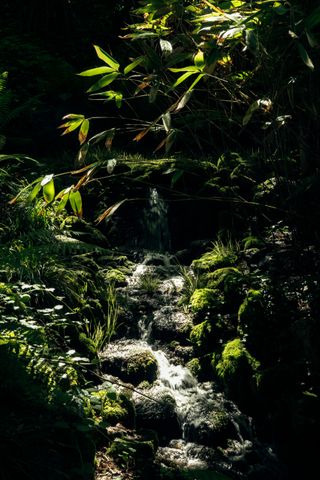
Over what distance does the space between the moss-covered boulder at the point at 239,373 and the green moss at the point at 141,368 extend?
1.78ft

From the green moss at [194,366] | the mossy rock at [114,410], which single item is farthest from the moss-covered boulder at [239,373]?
the mossy rock at [114,410]

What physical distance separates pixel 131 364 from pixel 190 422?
75 cm

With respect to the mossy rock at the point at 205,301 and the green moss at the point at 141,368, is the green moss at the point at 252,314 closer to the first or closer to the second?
the mossy rock at the point at 205,301

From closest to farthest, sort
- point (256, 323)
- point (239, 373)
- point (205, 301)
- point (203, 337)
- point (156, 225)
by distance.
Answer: point (239, 373) → point (256, 323) → point (203, 337) → point (205, 301) → point (156, 225)

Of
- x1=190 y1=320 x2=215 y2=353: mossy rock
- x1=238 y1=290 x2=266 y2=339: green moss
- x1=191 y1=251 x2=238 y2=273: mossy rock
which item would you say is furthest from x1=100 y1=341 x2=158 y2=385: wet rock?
x1=191 y1=251 x2=238 y2=273: mossy rock

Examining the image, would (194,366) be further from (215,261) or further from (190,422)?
(215,261)

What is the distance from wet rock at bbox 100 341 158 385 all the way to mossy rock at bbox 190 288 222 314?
0.64 meters

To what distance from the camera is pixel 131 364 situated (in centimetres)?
495

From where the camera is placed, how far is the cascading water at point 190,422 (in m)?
4.17

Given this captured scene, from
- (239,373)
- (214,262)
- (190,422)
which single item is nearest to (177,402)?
(190,422)

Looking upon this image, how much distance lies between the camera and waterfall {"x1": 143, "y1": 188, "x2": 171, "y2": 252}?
7.20m

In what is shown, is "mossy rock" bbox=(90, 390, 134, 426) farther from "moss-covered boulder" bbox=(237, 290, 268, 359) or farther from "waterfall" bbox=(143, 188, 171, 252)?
"waterfall" bbox=(143, 188, 171, 252)

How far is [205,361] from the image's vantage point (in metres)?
5.06

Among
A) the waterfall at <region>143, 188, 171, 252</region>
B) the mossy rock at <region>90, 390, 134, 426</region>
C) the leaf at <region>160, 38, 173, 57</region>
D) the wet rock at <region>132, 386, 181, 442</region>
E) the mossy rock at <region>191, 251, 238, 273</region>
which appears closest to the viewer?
the leaf at <region>160, 38, 173, 57</region>
